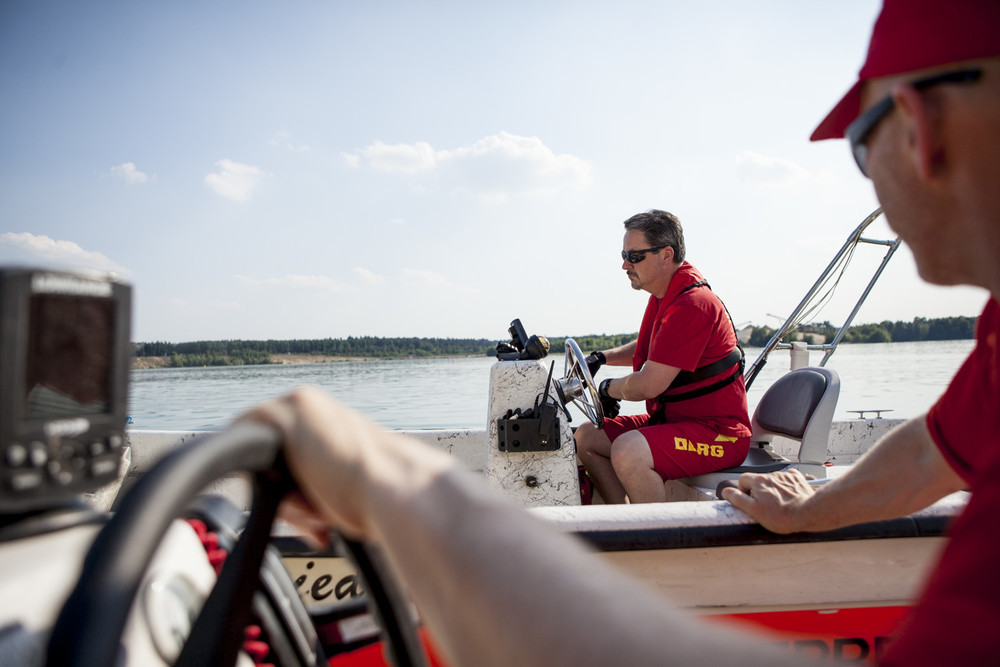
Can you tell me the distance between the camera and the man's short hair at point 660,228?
298 cm

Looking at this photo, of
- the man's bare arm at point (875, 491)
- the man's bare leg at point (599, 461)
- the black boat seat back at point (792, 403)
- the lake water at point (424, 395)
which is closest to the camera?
the man's bare arm at point (875, 491)

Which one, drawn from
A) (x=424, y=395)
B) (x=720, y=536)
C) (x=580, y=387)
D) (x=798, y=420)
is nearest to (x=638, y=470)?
(x=580, y=387)

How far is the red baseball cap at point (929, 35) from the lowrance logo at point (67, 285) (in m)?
0.83

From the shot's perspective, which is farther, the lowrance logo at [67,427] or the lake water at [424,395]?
the lake water at [424,395]

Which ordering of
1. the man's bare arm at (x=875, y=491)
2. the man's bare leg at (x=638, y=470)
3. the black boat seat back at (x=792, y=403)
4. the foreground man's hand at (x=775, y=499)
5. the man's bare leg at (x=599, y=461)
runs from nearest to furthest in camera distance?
the man's bare arm at (x=875, y=491) < the foreground man's hand at (x=775, y=499) < the man's bare leg at (x=638, y=470) < the black boat seat back at (x=792, y=403) < the man's bare leg at (x=599, y=461)

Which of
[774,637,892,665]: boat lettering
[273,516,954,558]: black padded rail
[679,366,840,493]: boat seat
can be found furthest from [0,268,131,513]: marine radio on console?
[679,366,840,493]: boat seat

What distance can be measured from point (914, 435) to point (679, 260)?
197 cm

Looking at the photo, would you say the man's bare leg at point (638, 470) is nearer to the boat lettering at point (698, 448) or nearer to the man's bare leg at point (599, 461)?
the boat lettering at point (698, 448)

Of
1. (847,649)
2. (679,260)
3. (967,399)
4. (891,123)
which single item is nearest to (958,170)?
(891,123)

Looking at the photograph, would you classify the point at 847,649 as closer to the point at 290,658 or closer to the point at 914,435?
the point at 914,435

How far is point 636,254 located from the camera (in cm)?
300

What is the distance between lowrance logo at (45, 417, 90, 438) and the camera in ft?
1.80

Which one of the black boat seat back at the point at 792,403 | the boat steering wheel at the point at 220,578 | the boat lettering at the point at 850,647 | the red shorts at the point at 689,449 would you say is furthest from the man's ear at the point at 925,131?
the black boat seat back at the point at 792,403

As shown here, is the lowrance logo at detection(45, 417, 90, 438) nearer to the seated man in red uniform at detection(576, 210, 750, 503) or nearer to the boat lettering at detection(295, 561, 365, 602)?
the boat lettering at detection(295, 561, 365, 602)
